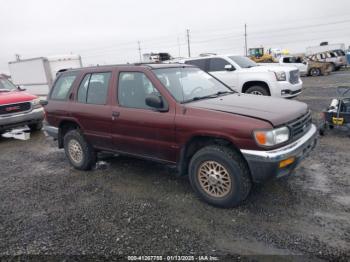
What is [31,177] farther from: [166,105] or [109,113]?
[166,105]

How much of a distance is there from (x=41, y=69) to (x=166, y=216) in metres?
17.4

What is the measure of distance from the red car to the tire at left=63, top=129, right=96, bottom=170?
3.74m

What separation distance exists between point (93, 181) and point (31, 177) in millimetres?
1361

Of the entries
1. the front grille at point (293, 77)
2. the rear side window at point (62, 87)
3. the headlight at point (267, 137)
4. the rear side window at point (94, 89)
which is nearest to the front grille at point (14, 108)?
the rear side window at point (62, 87)

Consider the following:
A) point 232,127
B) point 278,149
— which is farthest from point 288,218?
point 232,127

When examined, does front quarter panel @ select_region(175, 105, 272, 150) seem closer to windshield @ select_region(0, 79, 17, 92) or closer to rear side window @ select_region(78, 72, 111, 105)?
rear side window @ select_region(78, 72, 111, 105)

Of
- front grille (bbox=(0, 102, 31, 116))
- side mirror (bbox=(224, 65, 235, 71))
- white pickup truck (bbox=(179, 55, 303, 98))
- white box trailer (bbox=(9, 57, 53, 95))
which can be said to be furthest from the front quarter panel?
white box trailer (bbox=(9, 57, 53, 95))

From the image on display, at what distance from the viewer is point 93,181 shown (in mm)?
4895

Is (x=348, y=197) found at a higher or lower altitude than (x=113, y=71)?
lower

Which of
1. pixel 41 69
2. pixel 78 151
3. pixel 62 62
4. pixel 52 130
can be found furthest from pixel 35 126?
pixel 62 62

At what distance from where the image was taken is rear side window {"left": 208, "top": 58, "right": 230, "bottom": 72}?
392 inches

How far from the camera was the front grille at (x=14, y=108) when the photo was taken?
8.16 metres

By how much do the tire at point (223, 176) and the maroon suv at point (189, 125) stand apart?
0.01 m

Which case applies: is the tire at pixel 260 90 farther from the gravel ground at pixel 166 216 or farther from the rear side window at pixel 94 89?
the rear side window at pixel 94 89
